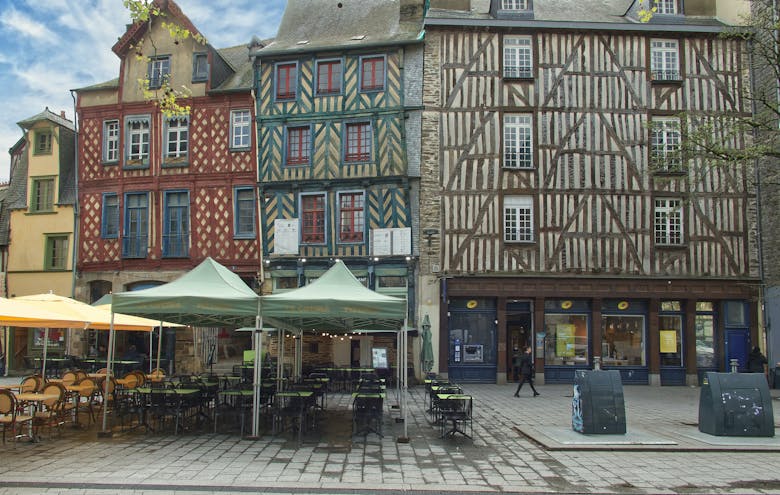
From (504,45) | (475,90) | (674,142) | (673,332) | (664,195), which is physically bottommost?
(673,332)

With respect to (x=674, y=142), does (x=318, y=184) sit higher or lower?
lower

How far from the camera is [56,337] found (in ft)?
72.9

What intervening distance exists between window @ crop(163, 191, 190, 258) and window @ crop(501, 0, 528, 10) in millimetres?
12241

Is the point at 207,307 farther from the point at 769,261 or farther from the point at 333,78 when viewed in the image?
the point at 769,261

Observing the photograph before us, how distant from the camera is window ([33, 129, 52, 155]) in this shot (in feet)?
77.2

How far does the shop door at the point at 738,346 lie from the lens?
19.4 m

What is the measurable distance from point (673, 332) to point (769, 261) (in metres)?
3.58

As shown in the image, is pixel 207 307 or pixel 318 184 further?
pixel 318 184

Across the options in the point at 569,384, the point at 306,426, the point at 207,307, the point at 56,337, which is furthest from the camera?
the point at 56,337

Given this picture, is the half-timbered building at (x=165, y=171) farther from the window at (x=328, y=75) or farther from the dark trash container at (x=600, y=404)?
the dark trash container at (x=600, y=404)

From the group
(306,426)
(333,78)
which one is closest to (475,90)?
(333,78)

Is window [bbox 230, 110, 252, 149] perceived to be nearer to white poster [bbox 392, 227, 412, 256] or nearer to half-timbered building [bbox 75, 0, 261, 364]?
half-timbered building [bbox 75, 0, 261, 364]

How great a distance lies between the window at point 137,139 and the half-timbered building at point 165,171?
0.04 m

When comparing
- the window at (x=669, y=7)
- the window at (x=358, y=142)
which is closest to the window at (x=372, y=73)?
the window at (x=358, y=142)
